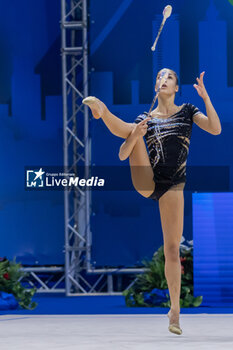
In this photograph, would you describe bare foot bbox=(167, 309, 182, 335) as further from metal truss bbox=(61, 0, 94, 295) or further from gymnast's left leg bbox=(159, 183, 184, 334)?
metal truss bbox=(61, 0, 94, 295)

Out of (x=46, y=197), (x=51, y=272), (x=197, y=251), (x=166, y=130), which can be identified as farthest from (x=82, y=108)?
(x=166, y=130)

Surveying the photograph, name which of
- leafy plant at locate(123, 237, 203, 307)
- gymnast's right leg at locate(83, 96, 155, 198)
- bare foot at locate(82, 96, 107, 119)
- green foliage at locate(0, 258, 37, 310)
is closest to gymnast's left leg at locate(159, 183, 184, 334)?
gymnast's right leg at locate(83, 96, 155, 198)

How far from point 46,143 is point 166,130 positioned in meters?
5.88

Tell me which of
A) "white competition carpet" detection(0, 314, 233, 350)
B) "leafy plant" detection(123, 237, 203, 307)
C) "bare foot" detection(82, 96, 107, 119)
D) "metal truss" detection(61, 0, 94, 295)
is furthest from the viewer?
"metal truss" detection(61, 0, 94, 295)

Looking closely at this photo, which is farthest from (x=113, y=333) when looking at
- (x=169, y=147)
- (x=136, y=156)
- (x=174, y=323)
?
(x=169, y=147)

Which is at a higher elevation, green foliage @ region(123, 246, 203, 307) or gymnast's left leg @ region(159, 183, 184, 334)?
gymnast's left leg @ region(159, 183, 184, 334)

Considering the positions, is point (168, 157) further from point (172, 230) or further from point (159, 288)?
point (159, 288)

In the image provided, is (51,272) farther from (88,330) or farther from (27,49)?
(88,330)

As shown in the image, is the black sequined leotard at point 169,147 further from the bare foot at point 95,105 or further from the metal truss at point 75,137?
the metal truss at point 75,137

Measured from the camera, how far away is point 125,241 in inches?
398

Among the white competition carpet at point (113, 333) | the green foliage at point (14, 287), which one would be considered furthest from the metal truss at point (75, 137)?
the white competition carpet at point (113, 333)

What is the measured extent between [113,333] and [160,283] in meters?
3.30

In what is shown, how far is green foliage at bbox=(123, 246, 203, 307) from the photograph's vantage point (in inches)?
307

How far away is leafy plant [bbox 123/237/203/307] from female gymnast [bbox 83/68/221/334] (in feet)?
10.4
